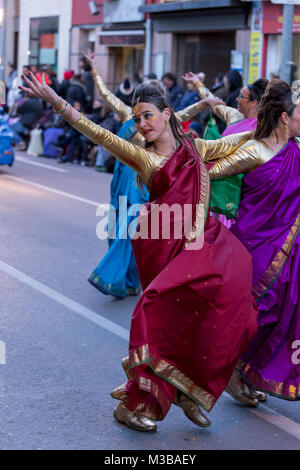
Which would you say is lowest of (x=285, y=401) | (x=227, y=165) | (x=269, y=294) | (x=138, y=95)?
(x=285, y=401)

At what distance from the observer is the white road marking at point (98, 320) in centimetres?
457

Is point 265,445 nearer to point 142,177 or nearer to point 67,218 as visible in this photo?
point 142,177

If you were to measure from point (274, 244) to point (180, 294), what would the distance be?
28.9 inches

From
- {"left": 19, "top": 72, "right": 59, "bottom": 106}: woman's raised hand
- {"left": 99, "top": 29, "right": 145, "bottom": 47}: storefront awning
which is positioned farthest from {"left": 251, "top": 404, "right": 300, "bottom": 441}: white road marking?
{"left": 99, "top": 29, "right": 145, "bottom": 47}: storefront awning

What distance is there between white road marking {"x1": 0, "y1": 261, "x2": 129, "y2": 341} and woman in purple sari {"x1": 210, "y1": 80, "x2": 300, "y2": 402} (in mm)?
1530

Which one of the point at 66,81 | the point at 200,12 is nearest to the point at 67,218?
the point at 66,81

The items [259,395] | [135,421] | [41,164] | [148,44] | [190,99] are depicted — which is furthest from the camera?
[148,44]

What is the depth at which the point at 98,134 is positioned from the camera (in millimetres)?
4414

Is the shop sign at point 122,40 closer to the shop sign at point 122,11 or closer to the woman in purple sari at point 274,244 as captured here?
the shop sign at point 122,11

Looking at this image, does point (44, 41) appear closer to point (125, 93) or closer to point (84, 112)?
point (84, 112)

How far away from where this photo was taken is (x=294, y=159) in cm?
472

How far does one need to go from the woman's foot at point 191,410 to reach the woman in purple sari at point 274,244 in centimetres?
43

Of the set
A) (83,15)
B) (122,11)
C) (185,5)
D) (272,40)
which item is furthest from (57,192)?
(83,15)
